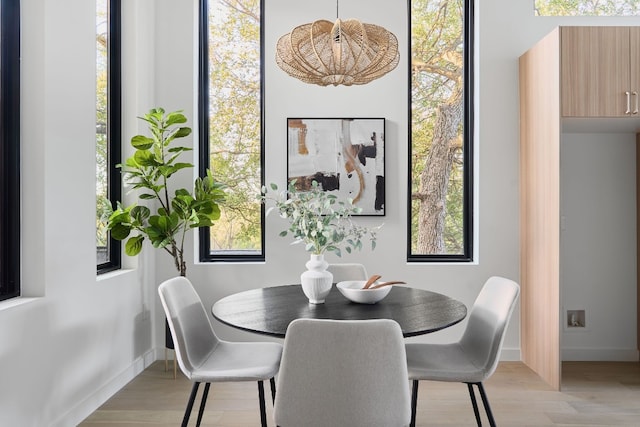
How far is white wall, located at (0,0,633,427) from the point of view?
2542 millimetres

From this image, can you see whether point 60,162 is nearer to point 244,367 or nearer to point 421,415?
point 244,367

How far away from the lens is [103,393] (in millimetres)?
2893

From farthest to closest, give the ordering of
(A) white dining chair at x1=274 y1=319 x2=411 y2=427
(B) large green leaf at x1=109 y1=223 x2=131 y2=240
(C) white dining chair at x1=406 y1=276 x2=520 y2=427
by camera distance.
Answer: (B) large green leaf at x1=109 y1=223 x2=131 y2=240
(C) white dining chair at x1=406 y1=276 x2=520 y2=427
(A) white dining chair at x1=274 y1=319 x2=411 y2=427

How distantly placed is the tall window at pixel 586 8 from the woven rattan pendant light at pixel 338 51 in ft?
6.55

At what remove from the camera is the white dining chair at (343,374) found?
152 centimetres

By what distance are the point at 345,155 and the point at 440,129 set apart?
31.8 inches

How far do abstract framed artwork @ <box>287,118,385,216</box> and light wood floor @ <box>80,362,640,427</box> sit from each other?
1423 millimetres

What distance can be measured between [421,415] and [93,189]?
2263 millimetres

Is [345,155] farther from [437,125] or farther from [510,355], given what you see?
[510,355]

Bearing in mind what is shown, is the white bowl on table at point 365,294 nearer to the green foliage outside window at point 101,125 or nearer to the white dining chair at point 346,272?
the white dining chair at point 346,272

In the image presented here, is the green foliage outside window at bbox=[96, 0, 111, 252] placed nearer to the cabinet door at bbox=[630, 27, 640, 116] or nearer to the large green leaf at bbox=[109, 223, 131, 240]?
the large green leaf at bbox=[109, 223, 131, 240]

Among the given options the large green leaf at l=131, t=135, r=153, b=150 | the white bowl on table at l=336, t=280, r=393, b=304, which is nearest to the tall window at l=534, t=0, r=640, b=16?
the white bowl on table at l=336, t=280, r=393, b=304

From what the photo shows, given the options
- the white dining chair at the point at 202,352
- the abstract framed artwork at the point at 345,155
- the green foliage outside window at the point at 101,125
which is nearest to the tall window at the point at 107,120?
the green foliage outside window at the point at 101,125

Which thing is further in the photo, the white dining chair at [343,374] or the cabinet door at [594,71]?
the cabinet door at [594,71]
